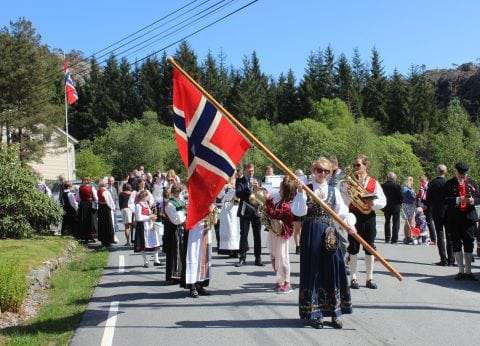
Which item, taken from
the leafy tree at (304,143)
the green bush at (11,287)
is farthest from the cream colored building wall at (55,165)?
the green bush at (11,287)

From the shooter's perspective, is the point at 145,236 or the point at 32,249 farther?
the point at 32,249

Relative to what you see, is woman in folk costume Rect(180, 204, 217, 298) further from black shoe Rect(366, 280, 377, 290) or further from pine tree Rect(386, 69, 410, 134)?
pine tree Rect(386, 69, 410, 134)

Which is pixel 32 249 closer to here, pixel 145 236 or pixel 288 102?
pixel 145 236

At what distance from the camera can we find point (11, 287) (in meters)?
8.10

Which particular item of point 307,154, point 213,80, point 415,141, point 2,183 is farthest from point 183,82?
point 213,80

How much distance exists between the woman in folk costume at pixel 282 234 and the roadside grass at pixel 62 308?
3.02 meters

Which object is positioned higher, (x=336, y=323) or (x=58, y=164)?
(x=58, y=164)

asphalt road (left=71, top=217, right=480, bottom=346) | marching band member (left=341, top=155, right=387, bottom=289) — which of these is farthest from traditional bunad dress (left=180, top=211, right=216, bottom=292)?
marching band member (left=341, top=155, right=387, bottom=289)

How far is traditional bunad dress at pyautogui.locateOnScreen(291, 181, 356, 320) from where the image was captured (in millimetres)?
6574

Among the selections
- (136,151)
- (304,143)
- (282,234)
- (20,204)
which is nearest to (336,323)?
(282,234)

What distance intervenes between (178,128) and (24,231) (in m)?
9.41

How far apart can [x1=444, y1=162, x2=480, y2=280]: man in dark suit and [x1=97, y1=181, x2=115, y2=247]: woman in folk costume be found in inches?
376

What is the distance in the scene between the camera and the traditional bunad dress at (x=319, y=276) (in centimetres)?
657

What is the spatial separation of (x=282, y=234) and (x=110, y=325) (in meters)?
3.07
